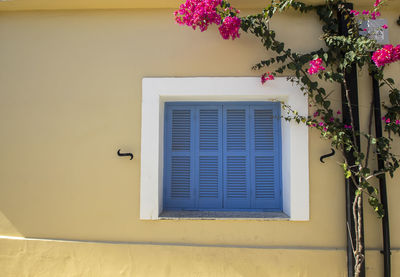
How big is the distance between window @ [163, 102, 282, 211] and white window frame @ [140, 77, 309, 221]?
0.24 meters

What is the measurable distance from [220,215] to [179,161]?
0.77 m

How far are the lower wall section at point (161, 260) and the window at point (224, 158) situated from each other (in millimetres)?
536

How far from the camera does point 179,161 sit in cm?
353

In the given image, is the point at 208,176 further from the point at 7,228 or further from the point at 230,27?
the point at 7,228

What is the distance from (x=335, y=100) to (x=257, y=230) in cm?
159

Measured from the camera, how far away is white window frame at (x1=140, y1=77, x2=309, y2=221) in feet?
10.3

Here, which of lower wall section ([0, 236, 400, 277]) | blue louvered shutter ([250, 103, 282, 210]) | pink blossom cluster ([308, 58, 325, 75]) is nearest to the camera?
pink blossom cluster ([308, 58, 325, 75])

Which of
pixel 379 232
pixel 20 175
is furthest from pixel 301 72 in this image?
pixel 20 175

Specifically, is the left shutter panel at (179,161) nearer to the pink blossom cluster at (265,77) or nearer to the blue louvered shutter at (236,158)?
the blue louvered shutter at (236,158)

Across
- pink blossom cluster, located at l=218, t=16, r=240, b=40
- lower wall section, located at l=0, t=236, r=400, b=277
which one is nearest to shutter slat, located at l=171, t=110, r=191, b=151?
pink blossom cluster, located at l=218, t=16, r=240, b=40

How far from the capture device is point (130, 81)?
330cm

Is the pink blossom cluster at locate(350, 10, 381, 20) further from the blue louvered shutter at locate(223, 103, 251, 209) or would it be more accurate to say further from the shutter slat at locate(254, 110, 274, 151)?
the blue louvered shutter at locate(223, 103, 251, 209)

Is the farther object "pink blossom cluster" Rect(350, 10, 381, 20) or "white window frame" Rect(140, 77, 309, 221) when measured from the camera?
"white window frame" Rect(140, 77, 309, 221)

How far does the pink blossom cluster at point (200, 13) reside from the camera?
9.75ft
